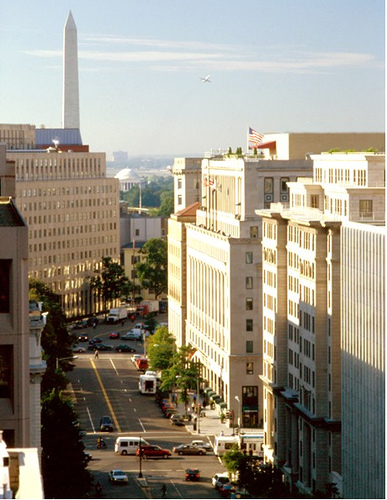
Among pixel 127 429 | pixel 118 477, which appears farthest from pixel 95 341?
pixel 118 477

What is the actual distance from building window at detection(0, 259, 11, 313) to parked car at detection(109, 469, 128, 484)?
186ft

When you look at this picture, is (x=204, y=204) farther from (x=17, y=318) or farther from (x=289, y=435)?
(x=17, y=318)

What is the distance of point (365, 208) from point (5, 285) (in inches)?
2025

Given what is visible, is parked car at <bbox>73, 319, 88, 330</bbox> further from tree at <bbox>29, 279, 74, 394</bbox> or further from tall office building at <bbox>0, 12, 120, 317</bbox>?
tree at <bbox>29, 279, 74, 394</bbox>

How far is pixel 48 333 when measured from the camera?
115m

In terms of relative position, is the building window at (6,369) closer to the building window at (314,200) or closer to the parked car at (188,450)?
the building window at (314,200)

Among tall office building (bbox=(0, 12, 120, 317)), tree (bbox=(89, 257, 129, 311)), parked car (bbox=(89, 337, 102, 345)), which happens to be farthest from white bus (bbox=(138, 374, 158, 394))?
tree (bbox=(89, 257, 129, 311))

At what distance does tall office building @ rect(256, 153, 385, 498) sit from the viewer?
73688mm

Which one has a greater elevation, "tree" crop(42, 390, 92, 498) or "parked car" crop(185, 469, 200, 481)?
"tree" crop(42, 390, 92, 498)

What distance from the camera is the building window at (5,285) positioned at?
3378 centimetres

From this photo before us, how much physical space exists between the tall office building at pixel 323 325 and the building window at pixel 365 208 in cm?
5

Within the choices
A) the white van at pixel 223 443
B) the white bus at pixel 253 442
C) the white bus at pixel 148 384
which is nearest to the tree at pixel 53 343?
the white bus at pixel 148 384

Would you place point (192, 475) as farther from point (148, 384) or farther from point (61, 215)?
point (61, 215)

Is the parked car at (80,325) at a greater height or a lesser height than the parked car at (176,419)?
lesser
